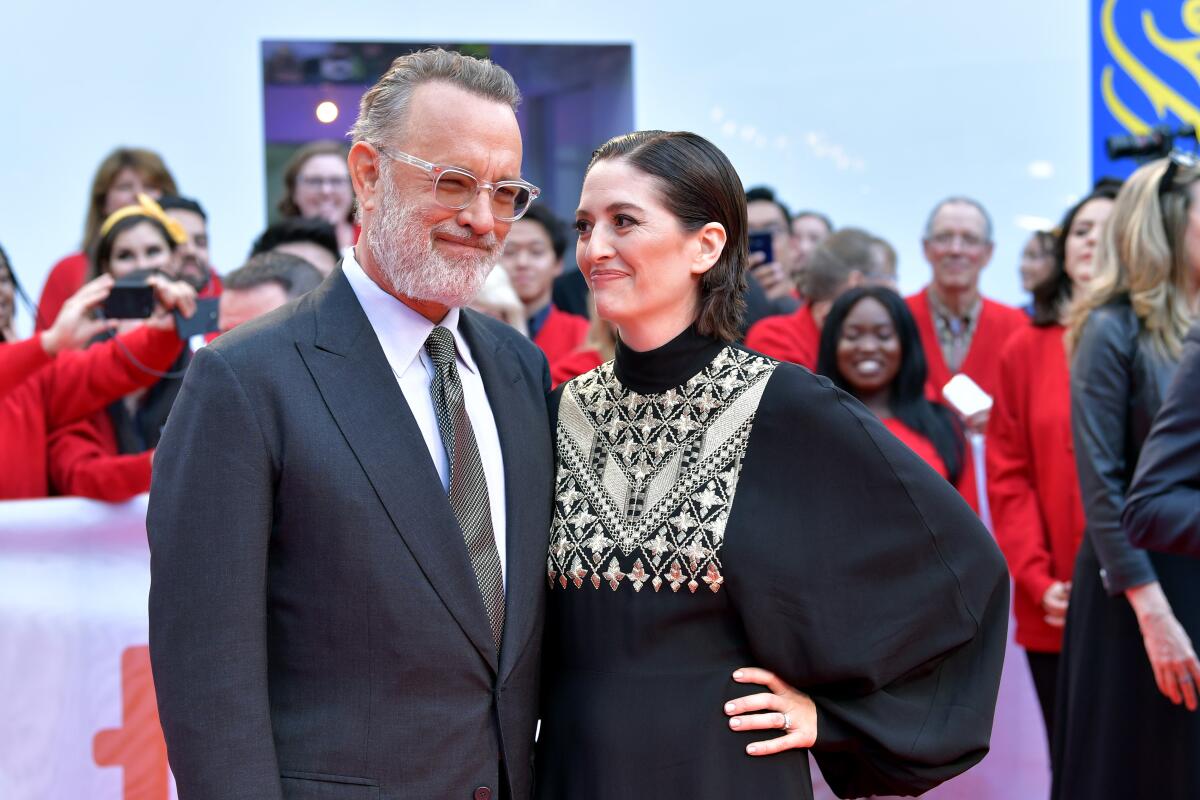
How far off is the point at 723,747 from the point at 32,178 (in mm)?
4929

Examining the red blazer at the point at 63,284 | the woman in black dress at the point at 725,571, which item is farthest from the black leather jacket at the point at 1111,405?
the red blazer at the point at 63,284

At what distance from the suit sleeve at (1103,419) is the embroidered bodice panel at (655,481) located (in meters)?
1.67

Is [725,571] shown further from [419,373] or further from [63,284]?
[63,284]

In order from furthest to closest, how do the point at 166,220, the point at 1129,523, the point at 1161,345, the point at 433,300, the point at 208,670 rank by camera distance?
the point at 166,220 < the point at 1161,345 < the point at 1129,523 < the point at 433,300 < the point at 208,670

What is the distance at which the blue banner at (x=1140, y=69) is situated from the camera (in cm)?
689

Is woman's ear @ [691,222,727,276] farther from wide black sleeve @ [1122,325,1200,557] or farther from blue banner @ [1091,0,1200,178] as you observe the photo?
blue banner @ [1091,0,1200,178]

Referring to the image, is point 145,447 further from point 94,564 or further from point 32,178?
point 32,178

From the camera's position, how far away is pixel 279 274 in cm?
414

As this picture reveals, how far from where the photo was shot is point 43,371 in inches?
153

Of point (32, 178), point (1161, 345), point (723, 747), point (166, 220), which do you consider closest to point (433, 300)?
point (723, 747)

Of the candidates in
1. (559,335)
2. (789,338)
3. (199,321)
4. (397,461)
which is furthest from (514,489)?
(559,335)

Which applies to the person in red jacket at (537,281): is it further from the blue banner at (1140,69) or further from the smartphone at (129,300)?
the blue banner at (1140,69)

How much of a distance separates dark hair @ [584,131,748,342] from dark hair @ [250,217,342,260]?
249cm

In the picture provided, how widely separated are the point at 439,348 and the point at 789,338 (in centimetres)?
270
